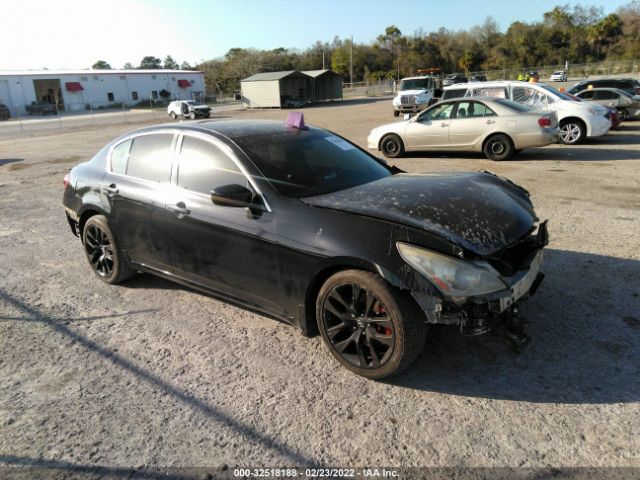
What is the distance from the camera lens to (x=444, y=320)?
299cm

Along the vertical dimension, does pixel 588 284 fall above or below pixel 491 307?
below

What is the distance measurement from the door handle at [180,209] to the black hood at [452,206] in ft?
3.51

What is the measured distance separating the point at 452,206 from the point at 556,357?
1275 millimetres

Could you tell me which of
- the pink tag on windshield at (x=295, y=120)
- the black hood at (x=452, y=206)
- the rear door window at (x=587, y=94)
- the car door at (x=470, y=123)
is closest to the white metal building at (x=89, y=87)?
the rear door window at (x=587, y=94)

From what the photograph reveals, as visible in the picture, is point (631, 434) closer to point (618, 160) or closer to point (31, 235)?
point (31, 235)

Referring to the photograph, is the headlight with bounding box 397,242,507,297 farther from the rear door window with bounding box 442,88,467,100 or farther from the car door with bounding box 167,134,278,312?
the rear door window with bounding box 442,88,467,100

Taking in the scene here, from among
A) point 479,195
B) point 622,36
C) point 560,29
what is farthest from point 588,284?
point 560,29

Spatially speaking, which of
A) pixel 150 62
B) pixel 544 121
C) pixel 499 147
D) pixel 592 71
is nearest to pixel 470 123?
pixel 499 147

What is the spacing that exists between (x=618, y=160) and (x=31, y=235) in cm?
1168

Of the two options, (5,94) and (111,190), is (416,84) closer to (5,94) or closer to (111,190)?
(111,190)

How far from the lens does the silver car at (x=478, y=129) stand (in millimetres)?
11008

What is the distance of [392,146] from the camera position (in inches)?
511

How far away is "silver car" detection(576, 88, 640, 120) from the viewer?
57.6 ft

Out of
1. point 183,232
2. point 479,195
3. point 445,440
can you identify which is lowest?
point 445,440
